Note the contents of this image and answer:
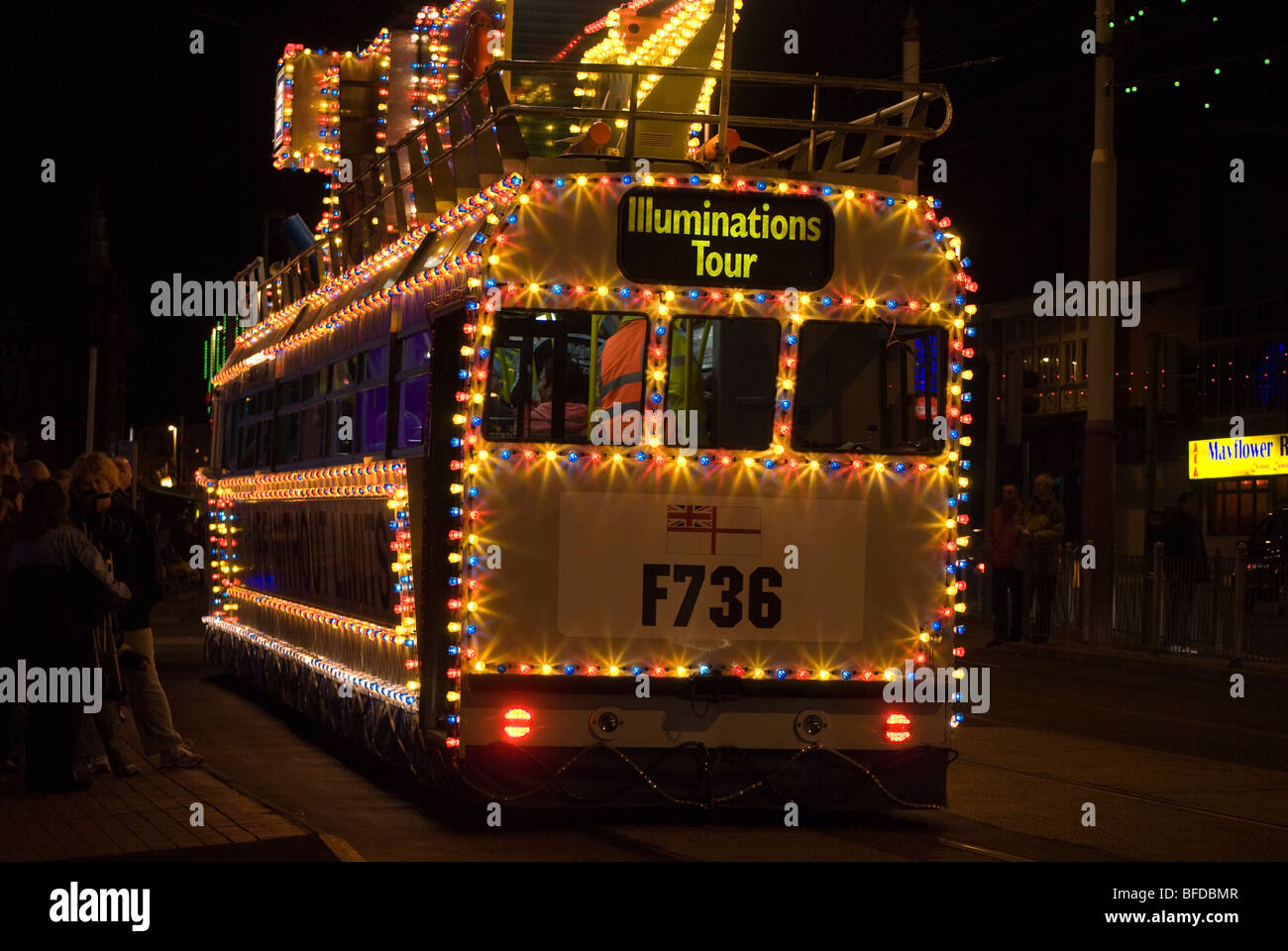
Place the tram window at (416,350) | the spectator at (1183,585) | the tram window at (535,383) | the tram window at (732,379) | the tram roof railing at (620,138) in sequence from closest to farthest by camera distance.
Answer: the tram window at (535,383) → the tram window at (732,379) → the tram roof railing at (620,138) → the tram window at (416,350) → the spectator at (1183,585)

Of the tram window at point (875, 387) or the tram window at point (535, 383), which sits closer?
the tram window at point (535, 383)

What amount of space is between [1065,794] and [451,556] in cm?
398

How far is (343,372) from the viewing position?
13266mm

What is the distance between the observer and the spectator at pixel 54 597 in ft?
35.9

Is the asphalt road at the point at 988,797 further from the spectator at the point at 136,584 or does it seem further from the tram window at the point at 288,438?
the tram window at the point at 288,438

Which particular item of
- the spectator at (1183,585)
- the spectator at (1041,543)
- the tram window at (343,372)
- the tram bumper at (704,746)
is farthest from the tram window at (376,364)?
the spectator at (1041,543)

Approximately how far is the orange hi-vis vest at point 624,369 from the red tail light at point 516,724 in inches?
60.0

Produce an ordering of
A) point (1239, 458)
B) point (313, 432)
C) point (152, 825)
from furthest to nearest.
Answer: point (1239, 458) → point (313, 432) → point (152, 825)

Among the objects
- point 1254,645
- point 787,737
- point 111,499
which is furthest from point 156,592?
point 1254,645

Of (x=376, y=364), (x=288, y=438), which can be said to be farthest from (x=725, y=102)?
(x=288, y=438)

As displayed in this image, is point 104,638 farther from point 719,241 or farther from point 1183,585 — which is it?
point 1183,585

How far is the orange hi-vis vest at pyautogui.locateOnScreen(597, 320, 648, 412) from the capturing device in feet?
32.2

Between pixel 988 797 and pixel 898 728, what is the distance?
1.57 meters
